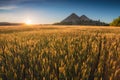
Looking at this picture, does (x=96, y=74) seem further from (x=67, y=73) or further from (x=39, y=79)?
(x=39, y=79)

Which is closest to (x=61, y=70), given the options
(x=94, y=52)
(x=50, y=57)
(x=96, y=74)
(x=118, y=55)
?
(x=96, y=74)

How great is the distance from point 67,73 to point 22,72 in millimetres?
403

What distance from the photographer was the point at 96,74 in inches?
73.4

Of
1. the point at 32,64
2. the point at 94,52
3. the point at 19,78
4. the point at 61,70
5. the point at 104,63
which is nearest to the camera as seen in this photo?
the point at 61,70

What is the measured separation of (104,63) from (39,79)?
85cm

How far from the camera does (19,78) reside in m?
1.90

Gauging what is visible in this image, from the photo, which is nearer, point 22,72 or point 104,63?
point 22,72

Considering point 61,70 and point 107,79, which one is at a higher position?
point 61,70

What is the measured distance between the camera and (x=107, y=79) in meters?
1.98

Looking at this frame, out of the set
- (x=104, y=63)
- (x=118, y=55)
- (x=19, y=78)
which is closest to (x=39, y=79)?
(x=19, y=78)

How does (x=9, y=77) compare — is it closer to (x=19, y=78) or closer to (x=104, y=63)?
(x=19, y=78)

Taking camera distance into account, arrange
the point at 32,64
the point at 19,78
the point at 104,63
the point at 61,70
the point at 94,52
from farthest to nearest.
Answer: the point at 94,52, the point at 104,63, the point at 32,64, the point at 19,78, the point at 61,70

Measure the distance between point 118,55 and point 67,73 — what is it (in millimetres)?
1082

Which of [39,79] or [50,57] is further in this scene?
[50,57]
